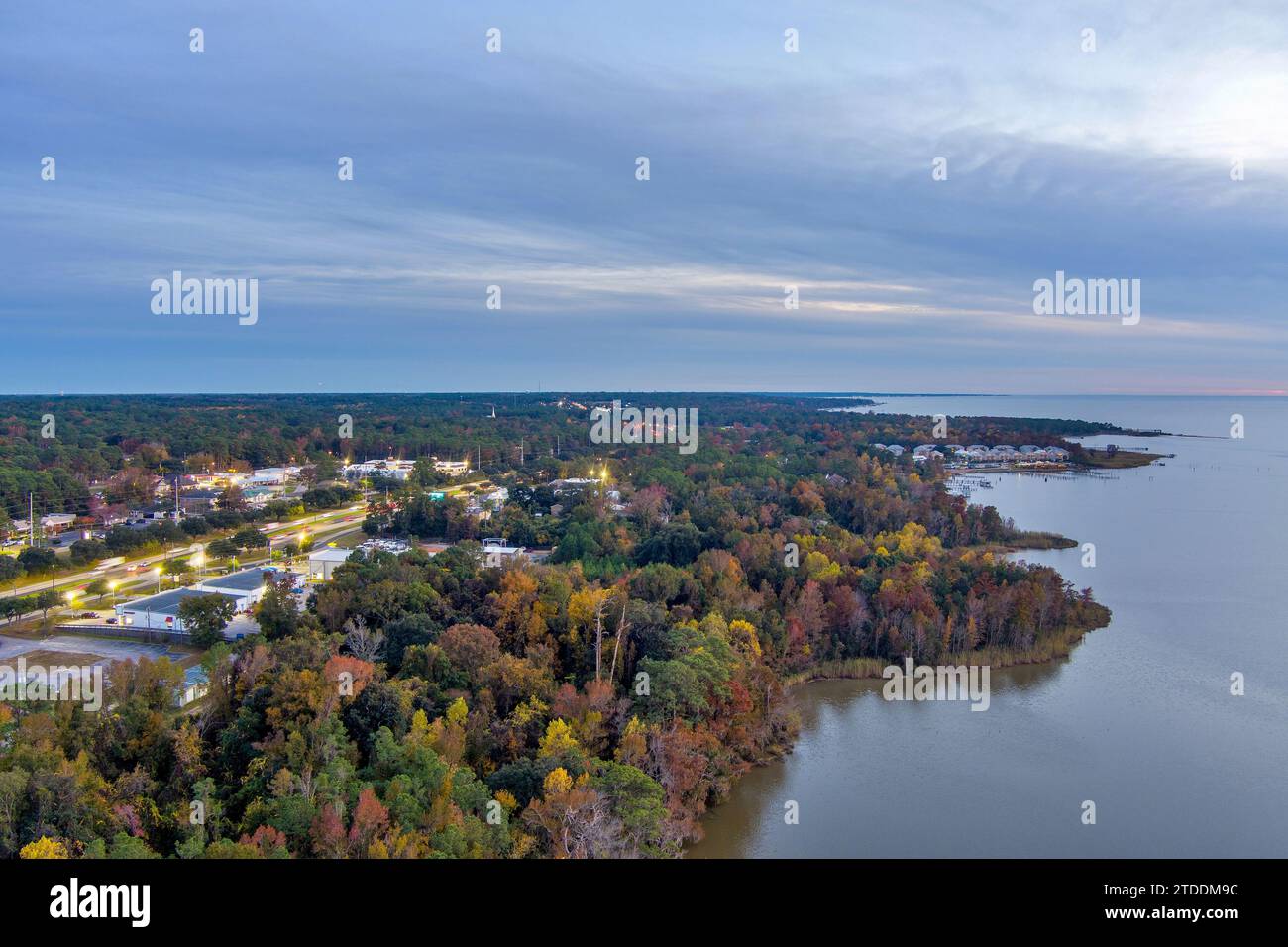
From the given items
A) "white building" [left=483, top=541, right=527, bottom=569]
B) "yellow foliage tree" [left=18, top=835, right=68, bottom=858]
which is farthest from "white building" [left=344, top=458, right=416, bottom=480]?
"yellow foliage tree" [left=18, top=835, right=68, bottom=858]

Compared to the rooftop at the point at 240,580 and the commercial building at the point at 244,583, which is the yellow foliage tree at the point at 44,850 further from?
the rooftop at the point at 240,580

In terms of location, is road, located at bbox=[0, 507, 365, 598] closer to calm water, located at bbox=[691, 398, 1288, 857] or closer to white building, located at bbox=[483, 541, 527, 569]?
white building, located at bbox=[483, 541, 527, 569]

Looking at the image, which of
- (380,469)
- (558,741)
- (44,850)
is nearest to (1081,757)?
(558,741)

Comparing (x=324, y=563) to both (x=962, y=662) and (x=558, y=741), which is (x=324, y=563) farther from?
(x=962, y=662)
